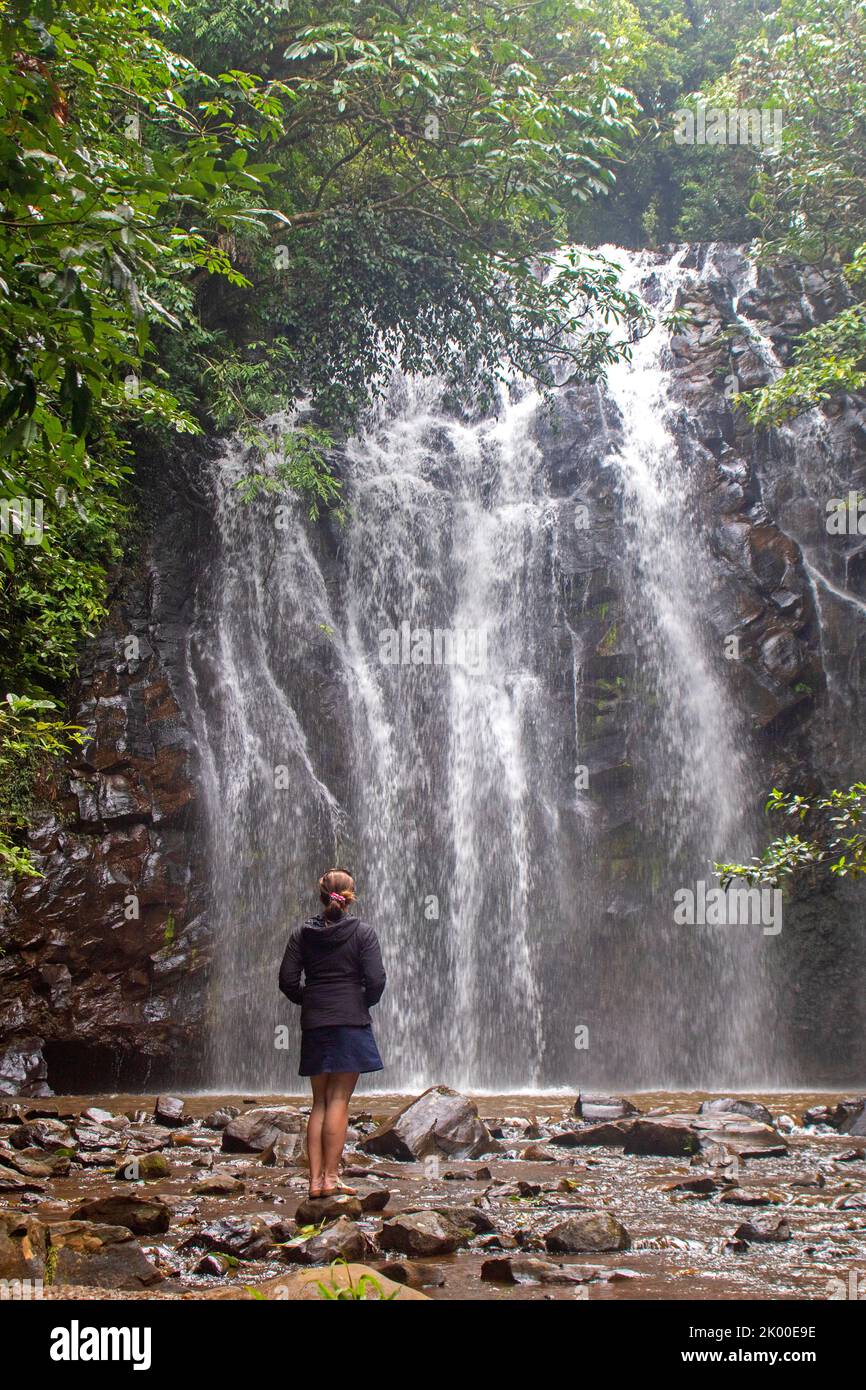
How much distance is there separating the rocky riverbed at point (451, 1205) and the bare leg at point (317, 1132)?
0.23 meters

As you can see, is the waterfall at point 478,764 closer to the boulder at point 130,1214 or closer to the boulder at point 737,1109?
the boulder at point 737,1109

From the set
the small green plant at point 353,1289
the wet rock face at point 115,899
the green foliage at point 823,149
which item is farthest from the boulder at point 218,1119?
the green foliage at point 823,149

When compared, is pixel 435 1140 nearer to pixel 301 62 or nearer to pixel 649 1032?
pixel 649 1032

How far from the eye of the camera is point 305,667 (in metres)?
15.1

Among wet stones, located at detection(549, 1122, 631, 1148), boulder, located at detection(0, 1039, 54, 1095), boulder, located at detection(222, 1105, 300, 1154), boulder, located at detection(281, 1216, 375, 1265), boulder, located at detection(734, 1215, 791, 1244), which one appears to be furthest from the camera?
boulder, located at detection(0, 1039, 54, 1095)

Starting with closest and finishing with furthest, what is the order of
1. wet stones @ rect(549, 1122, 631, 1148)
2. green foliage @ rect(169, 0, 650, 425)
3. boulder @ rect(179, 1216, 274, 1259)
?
boulder @ rect(179, 1216, 274, 1259) < wet stones @ rect(549, 1122, 631, 1148) < green foliage @ rect(169, 0, 650, 425)

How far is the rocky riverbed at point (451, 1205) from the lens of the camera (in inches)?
155

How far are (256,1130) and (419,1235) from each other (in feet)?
10.7

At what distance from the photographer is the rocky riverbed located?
3.93 m

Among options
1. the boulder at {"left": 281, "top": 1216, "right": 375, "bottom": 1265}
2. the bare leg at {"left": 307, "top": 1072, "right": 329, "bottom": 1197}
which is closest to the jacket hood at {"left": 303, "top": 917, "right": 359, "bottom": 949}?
the bare leg at {"left": 307, "top": 1072, "right": 329, "bottom": 1197}

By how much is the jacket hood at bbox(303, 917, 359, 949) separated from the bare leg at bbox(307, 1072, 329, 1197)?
2.32 feet

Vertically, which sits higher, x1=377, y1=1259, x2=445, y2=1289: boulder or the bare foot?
x1=377, y1=1259, x2=445, y2=1289: boulder

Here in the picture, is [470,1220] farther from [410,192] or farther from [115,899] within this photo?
[410,192]

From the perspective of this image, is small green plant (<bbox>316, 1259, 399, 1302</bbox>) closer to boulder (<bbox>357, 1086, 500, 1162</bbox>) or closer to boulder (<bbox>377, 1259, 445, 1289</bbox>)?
boulder (<bbox>377, 1259, 445, 1289</bbox>)
